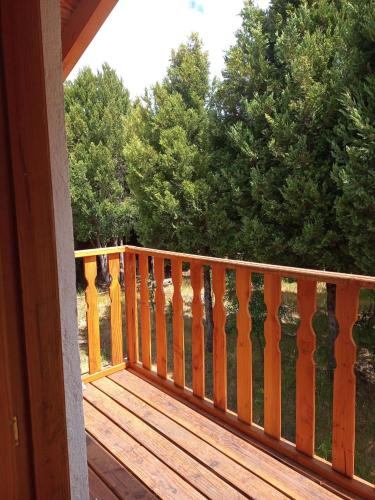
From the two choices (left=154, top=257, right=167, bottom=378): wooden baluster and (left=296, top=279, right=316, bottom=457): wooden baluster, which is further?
(left=154, top=257, right=167, bottom=378): wooden baluster

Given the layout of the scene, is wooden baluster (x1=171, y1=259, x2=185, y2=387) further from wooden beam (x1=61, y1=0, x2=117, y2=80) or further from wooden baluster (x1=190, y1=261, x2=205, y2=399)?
wooden beam (x1=61, y1=0, x2=117, y2=80)

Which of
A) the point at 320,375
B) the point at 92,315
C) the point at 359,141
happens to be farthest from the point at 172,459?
the point at 320,375

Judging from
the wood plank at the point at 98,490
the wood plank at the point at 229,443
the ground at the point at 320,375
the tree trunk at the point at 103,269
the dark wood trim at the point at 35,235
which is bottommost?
the ground at the point at 320,375

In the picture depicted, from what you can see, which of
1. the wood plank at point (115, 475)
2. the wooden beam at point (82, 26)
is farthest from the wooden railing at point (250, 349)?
the wooden beam at point (82, 26)

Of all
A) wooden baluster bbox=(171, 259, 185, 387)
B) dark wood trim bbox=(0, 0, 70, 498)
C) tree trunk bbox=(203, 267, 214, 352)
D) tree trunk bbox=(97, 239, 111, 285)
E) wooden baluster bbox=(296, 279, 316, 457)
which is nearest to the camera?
dark wood trim bbox=(0, 0, 70, 498)

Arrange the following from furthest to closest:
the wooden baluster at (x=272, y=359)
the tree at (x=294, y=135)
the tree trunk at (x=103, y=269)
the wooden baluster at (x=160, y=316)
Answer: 1. the tree trunk at (x=103, y=269)
2. the tree at (x=294, y=135)
3. the wooden baluster at (x=160, y=316)
4. the wooden baluster at (x=272, y=359)

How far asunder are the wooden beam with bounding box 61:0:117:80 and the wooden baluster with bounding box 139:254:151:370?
142 cm

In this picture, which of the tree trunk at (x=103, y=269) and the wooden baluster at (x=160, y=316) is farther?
the tree trunk at (x=103, y=269)

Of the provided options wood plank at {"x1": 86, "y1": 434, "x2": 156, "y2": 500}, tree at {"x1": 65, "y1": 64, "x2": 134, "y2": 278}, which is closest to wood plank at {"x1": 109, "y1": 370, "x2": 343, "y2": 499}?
wood plank at {"x1": 86, "y1": 434, "x2": 156, "y2": 500}

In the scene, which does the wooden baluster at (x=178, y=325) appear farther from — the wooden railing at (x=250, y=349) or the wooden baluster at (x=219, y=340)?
the wooden baluster at (x=219, y=340)

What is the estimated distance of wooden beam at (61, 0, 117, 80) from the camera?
148 cm

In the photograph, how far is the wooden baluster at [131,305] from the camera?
9.77 feet

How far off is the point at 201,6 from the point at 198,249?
5.41 m

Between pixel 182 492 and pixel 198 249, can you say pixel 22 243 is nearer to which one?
pixel 182 492
